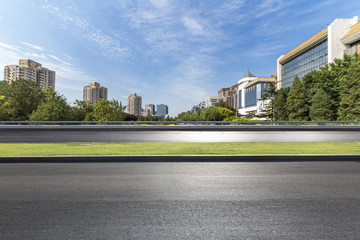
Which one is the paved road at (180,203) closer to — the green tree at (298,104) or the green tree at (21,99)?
the green tree at (298,104)

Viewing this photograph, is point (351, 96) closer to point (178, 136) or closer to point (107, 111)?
point (178, 136)

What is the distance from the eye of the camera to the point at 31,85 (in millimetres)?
54938

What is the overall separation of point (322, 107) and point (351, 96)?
4325mm

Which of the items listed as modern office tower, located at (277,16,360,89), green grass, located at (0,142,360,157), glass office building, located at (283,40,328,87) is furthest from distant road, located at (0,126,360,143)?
glass office building, located at (283,40,328,87)

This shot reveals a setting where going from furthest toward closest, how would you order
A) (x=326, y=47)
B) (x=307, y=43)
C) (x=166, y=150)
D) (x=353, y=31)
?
(x=307, y=43), (x=326, y=47), (x=353, y=31), (x=166, y=150)

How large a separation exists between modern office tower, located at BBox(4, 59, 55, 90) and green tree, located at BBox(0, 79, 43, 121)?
86730mm

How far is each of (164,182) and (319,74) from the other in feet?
154

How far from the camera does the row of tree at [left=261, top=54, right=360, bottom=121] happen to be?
1265 inches

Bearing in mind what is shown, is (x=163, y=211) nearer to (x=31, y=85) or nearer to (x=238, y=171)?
(x=238, y=171)

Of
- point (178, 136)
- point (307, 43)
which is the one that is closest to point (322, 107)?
point (178, 136)

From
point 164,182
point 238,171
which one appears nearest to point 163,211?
point 164,182

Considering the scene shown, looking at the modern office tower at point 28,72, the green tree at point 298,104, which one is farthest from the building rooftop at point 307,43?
the modern office tower at point 28,72

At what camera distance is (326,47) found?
2035 inches

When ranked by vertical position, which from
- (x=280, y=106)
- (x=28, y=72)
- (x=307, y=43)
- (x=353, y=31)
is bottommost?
(x=280, y=106)
